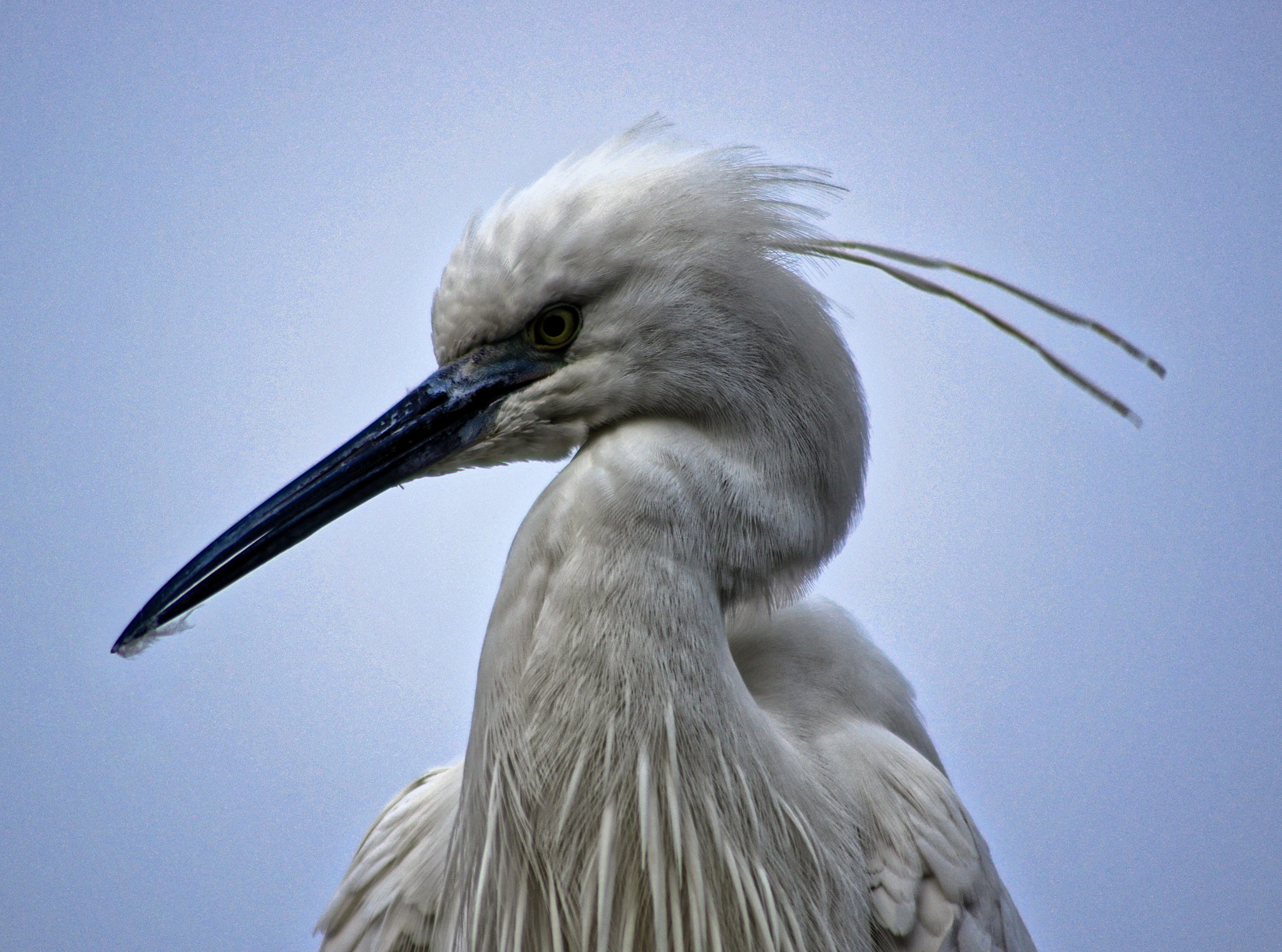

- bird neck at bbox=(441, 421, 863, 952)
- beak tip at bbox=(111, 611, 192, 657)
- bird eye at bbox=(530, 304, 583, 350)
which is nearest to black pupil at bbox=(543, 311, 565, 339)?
bird eye at bbox=(530, 304, 583, 350)

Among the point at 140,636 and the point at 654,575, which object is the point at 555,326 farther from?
the point at 140,636

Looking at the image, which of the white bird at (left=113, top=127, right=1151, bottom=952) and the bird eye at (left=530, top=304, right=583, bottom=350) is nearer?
the white bird at (left=113, top=127, right=1151, bottom=952)

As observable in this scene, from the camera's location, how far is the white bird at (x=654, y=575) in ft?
2.45

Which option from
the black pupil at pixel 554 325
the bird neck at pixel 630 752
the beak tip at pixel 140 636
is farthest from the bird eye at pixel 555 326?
the beak tip at pixel 140 636

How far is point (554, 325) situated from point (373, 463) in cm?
21

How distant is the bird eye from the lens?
2.82 ft

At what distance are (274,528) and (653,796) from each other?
0.42 meters

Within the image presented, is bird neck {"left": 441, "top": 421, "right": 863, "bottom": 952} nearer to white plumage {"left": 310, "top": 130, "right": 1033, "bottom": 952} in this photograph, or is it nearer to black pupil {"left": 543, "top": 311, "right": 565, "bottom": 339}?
white plumage {"left": 310, "top": 130, "right": 1033, "bottom": 952}

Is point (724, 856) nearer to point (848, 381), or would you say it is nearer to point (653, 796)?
point (653, 796)

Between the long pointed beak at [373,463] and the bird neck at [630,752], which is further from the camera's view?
the long pointed beak at [373,463]

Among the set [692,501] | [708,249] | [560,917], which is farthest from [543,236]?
[560,917]

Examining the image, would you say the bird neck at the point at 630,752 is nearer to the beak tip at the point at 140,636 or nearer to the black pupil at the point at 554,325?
the black pupil at the point at 554,325

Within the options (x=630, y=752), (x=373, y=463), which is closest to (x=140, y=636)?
(x=373, y=463)

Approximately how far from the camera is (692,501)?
0.78 meters
